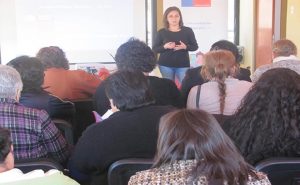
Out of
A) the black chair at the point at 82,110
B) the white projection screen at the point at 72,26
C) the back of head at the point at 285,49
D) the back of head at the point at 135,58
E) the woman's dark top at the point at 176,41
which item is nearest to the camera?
the back of head at the point at 135,58

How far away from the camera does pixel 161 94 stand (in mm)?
2955

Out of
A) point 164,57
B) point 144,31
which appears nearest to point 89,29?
point 144,31

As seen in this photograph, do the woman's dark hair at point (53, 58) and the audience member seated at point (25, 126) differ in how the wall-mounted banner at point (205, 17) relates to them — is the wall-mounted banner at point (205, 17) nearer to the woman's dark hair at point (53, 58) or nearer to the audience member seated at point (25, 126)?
the woman's dark hair at point (53, 58)

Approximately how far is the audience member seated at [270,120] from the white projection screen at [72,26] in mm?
4693

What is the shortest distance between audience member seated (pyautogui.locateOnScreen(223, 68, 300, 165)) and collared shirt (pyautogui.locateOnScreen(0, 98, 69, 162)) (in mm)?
931

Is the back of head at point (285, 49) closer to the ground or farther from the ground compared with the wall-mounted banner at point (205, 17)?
closer to the ground

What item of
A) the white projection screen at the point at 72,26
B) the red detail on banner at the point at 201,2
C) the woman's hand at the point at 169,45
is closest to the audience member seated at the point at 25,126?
the woman's hand at the point at 169,45

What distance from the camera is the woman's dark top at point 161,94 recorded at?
2.93 meters

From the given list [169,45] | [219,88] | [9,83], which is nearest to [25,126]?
[9,83]

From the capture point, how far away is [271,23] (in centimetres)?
630

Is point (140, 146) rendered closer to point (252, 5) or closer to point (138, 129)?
point (138, 129)

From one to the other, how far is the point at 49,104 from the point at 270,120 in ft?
4.89

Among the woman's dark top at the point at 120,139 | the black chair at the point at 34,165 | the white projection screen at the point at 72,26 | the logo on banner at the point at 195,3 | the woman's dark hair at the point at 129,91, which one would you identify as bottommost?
the black chair at the point at 34,165

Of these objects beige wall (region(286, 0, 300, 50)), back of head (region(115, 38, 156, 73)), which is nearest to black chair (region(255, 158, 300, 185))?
back of head (region(115, 38, 156, 73))
